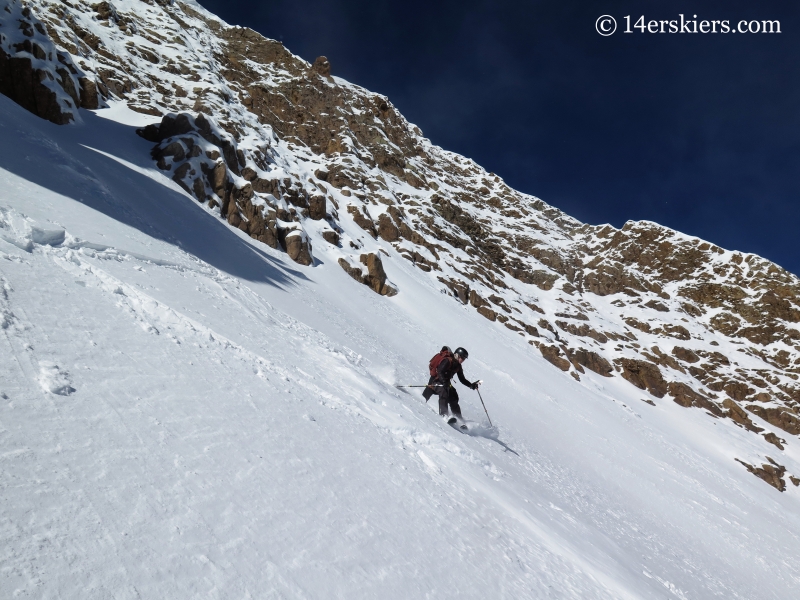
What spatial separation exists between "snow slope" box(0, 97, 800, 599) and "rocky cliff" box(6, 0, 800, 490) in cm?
1762

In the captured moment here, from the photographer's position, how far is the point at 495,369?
23.2 m

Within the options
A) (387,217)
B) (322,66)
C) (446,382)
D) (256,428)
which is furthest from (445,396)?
(322,66)

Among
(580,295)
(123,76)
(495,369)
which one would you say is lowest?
(495,369)

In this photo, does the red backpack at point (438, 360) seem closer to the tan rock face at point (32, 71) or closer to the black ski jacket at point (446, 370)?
the black ski jacket at point (446, 370)

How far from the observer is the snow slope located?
243 cm

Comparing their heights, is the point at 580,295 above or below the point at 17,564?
above

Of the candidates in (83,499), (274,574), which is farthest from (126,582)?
(274,574)

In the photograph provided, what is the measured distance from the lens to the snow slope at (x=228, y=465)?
2.43 meters

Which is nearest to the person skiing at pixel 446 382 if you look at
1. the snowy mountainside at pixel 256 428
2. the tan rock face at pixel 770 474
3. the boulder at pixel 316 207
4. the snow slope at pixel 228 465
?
the snow slope at pixel 228 465

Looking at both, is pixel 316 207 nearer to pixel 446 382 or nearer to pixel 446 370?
pixel 446 370

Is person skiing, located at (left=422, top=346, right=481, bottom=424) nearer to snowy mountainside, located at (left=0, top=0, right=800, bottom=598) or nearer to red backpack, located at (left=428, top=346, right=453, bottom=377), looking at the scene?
red backpack, located at (left=428, top=346, right=453, bottom=377)

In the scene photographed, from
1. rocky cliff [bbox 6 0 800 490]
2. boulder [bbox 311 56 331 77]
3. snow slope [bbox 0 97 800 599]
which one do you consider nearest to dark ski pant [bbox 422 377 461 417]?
snow slope [bbox 0 97 800 599]

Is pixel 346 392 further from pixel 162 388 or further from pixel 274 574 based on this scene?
pixel 274 574

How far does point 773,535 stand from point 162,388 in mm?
25659
